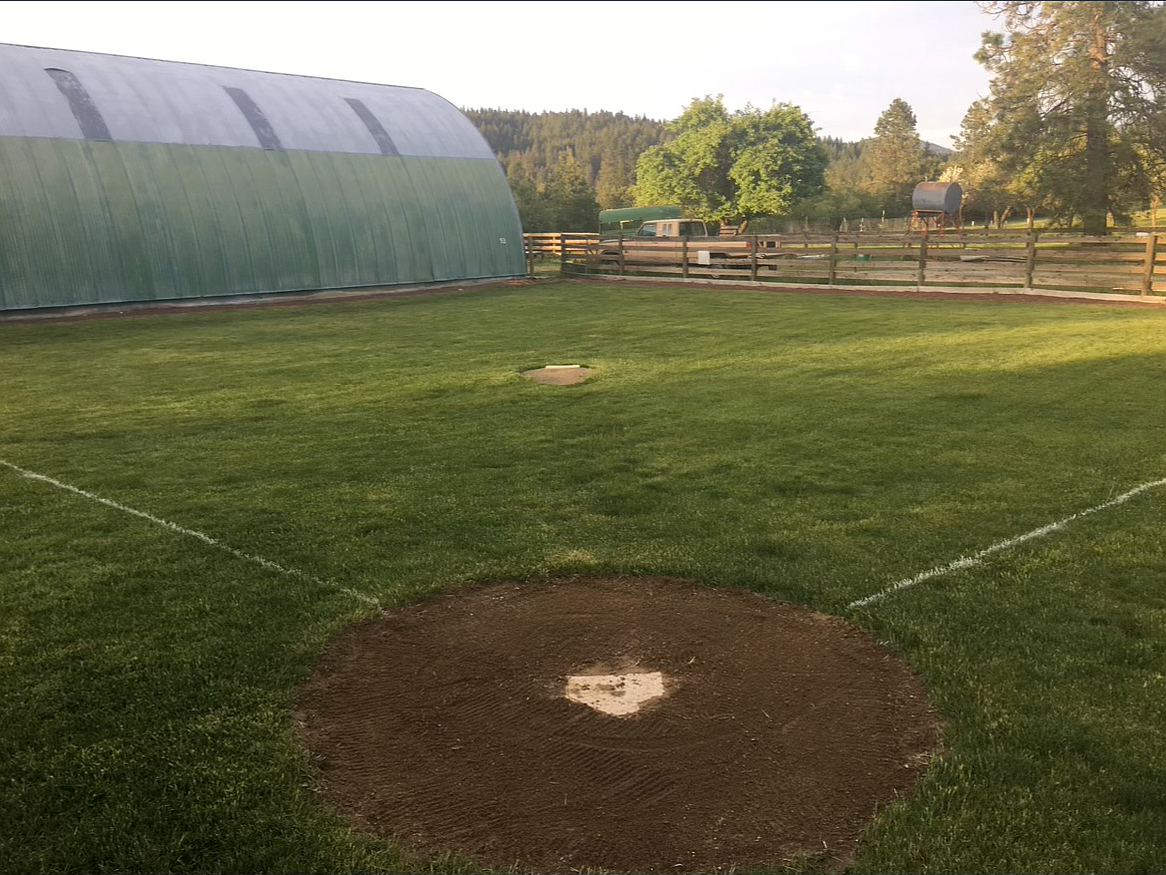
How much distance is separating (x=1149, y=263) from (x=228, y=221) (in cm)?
2332

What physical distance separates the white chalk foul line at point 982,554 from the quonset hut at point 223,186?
841 inches

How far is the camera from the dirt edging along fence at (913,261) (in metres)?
20.1

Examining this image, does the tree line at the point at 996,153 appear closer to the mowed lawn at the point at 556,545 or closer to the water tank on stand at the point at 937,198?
the water tank on stand at the point at 937,198

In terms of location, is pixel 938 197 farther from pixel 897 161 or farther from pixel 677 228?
pixel 897 161

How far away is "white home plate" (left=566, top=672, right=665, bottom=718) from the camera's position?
3717mm

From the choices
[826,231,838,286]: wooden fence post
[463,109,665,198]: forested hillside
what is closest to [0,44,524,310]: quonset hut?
[826,231,838,286]: wooden fence post

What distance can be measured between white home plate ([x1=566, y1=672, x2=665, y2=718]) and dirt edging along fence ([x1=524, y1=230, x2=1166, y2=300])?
20.2m

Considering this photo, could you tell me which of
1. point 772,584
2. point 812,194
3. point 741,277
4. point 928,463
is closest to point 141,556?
point 772,584

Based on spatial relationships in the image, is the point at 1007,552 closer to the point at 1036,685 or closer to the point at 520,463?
the point at 1036,685

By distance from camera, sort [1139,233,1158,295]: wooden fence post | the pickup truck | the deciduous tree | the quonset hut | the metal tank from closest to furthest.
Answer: [1139,233,1158,295]: wooden fence post, the quonset hut, the pickup truck, the metal tank, the deciduous tree

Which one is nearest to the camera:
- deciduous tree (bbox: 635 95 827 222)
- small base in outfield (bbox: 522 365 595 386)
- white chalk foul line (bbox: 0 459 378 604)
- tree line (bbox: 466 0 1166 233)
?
white chalk foul line (bbox: 0 459 378 604)

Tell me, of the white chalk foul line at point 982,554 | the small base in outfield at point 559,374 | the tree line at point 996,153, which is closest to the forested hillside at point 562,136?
the tree line at point 996,153

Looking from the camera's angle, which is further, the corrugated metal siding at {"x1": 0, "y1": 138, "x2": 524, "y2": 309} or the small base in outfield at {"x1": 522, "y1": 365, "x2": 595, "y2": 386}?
the corrugated metal siding at {"x1": 0, "y1": 138, "x2": 524, "y2": 309}

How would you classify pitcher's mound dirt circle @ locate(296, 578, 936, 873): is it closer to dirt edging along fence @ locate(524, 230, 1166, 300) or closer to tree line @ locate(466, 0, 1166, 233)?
dirt edging along fence @ locate(524, 230, 1166, 300)
